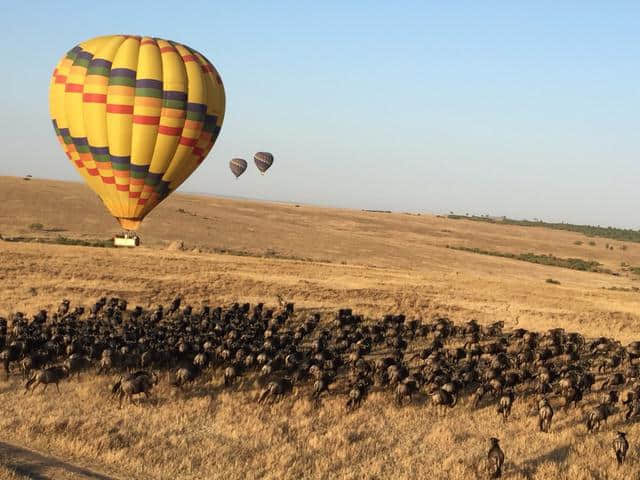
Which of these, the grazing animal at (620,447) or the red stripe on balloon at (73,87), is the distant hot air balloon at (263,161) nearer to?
the red stripe on balloon at (73,87)

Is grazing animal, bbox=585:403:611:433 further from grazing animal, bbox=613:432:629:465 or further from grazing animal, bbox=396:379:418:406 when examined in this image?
grazing animal, bbox=396:379:418:406

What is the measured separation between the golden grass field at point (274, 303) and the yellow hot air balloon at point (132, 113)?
576cm

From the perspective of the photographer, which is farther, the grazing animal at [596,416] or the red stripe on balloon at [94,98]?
the red stripe on balloon at [94,98]

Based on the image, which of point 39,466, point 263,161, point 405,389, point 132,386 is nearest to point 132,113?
point 132,386

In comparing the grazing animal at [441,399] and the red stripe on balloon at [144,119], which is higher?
the red stripe on balloon at [144,119]

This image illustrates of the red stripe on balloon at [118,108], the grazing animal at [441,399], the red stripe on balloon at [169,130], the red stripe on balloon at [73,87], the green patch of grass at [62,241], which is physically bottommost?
the grazing animal at [441,399]

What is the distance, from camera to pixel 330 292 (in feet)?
120

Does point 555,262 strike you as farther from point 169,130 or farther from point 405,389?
point 405,389

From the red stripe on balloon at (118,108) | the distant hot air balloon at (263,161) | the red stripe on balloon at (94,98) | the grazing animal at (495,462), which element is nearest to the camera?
the grazing animal at (495,462)

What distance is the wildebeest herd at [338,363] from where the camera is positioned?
18.5m

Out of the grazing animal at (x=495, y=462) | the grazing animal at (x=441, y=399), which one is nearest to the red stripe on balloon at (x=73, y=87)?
the grazing animal at (x=441, y=399)

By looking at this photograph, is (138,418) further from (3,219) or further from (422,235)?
(422,235)

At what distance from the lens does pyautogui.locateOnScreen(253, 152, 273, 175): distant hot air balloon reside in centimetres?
7450

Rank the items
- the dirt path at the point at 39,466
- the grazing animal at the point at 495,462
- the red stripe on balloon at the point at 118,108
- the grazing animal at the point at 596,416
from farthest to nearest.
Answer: the red stripe on balloon at the point at 118,108
the grazing animal at the point at 596,416
the grazing animal at the point at 495,462
the dirt path at the point at 39,466
